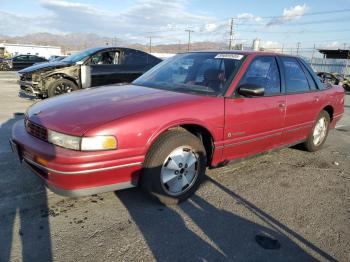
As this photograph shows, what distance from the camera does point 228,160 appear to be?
3.93m

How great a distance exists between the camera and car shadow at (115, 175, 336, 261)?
104 inches

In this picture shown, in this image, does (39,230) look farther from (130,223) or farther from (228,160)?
(228,160)

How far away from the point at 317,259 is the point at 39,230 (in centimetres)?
227

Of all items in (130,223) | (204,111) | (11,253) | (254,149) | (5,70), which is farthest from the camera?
(5,70)

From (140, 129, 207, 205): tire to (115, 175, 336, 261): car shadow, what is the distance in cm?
14

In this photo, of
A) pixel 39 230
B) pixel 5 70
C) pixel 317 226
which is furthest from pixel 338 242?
pixel 5 70

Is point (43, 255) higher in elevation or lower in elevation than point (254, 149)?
lower

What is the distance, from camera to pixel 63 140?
287cm

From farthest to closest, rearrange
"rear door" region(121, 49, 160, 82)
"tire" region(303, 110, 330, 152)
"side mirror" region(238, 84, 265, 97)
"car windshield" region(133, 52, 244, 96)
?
"rear door" region(121, 49, 160, 82) → "tire" region(303, 110, 330, 152) → "car windshield" region(133, 52, 244, 96) → "side mirror" region(238, 84, 265, 97)

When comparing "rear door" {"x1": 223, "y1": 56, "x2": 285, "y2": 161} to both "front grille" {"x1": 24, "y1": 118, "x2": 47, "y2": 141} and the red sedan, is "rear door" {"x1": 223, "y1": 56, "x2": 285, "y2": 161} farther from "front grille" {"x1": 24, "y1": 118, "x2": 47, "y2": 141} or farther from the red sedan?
"front grille" {"x1": 24, "y1": 118, "x2": 47, "y2": 141}

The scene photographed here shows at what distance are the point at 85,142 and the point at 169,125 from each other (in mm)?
811

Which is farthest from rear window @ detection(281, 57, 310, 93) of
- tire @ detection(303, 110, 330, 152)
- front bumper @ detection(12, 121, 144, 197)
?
front bumper @ detection(12, 121, 144, 197)

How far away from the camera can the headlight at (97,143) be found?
2.79 metres

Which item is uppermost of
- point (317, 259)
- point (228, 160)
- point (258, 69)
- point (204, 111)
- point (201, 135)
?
point (258, 69)
